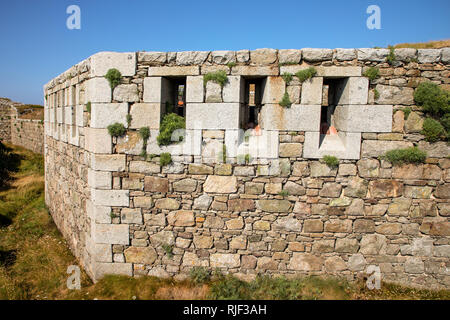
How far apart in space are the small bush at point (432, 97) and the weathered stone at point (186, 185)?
154 inches

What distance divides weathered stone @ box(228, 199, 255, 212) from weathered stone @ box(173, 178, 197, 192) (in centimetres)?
69

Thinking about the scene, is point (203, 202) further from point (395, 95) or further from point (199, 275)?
point (395, 95)

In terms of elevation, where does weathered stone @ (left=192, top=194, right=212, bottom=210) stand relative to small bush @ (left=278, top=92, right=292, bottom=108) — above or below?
below

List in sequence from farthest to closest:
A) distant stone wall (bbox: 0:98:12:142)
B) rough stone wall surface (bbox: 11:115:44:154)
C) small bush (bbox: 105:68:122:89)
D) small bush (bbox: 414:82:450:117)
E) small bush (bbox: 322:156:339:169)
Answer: distant stone wall (bbox: 0:98:12:142)
rough stone wall surface (bbox: 11:115:44:154)
small bush (bbox: 105:68:122:89)
small bush (bbox: 322:156:339:169)
small bush (bbox: 414:82:450:117)

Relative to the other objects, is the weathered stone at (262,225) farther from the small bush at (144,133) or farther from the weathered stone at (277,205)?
the small bush at (144,133)

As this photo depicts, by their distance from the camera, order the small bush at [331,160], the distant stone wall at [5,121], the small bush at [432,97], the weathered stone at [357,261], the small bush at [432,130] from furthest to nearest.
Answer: the distant stone wall at [5,121] → the weathered stone at [357,261] → the small bush at [331,160] → the small bush at [432,130] → the small bush at [432,97]

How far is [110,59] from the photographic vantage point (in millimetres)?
4582

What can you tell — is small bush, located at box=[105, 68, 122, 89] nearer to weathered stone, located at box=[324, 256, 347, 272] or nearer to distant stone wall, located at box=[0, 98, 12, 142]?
weathered stone, located at box=[324, 256, 347, 272]

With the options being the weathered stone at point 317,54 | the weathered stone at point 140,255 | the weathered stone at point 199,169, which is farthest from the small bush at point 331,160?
the weathered stone at point 140,255

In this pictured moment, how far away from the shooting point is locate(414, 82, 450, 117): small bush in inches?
167

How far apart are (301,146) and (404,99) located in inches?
72.0

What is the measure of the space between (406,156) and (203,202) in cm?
345

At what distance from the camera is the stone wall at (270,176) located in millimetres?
4406

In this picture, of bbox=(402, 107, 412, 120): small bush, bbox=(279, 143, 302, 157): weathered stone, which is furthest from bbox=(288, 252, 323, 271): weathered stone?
bbox=(402, 107, 412, 120): small bush
